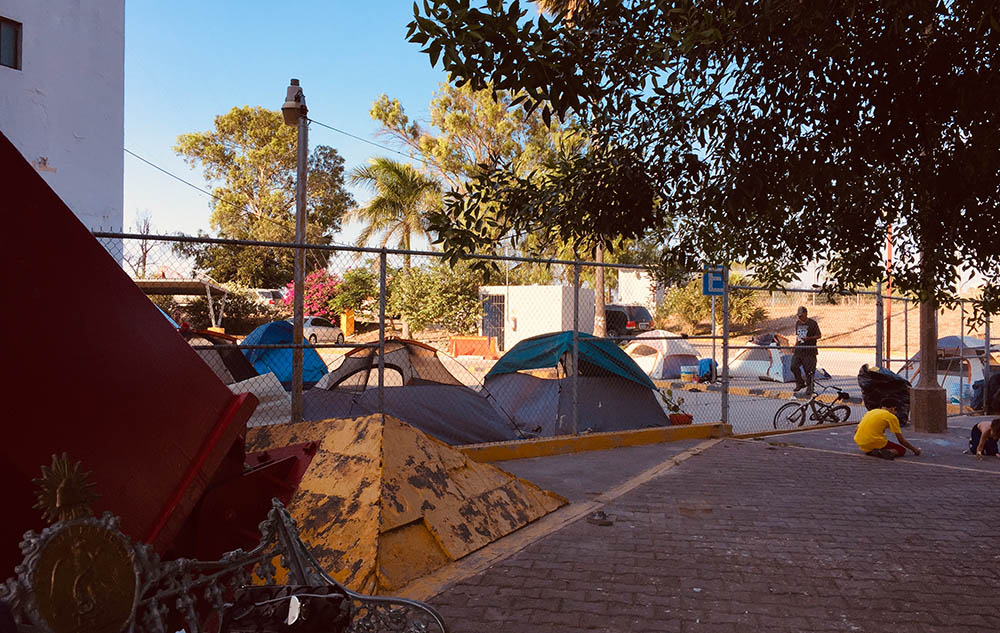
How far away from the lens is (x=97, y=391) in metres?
2.06

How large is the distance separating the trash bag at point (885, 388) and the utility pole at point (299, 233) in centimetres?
937

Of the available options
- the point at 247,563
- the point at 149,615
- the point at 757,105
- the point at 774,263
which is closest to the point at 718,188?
the point at 757,105

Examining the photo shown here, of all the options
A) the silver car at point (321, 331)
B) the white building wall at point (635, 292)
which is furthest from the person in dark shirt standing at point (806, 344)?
the white building wall at point (635, 292)

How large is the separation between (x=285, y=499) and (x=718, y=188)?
9.51 ft

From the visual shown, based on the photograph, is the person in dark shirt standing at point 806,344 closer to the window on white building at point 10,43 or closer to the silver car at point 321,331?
the silver car at point 321,331

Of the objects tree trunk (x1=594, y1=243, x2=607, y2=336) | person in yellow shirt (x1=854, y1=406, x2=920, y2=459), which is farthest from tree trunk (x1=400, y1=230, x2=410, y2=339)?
person in yellow shirt (x1=854, y1=406, x2=920, y2=459)

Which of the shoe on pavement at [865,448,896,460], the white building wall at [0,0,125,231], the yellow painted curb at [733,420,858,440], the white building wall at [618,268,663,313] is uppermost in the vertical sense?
the white building wall at [0,0,125,231]

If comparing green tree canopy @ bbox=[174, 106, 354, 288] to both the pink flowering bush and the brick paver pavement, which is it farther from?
the brick paver pavement

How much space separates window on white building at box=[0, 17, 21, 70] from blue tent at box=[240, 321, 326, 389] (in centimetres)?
759

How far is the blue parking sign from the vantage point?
9242mm

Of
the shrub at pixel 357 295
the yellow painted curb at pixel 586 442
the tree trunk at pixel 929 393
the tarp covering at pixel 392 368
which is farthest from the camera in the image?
the shrub at pixel 357 295

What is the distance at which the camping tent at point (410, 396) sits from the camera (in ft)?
24.1

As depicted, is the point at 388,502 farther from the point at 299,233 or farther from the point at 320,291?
the point at 320,291

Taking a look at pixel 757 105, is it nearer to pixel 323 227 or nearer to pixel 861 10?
pixel 861 10
